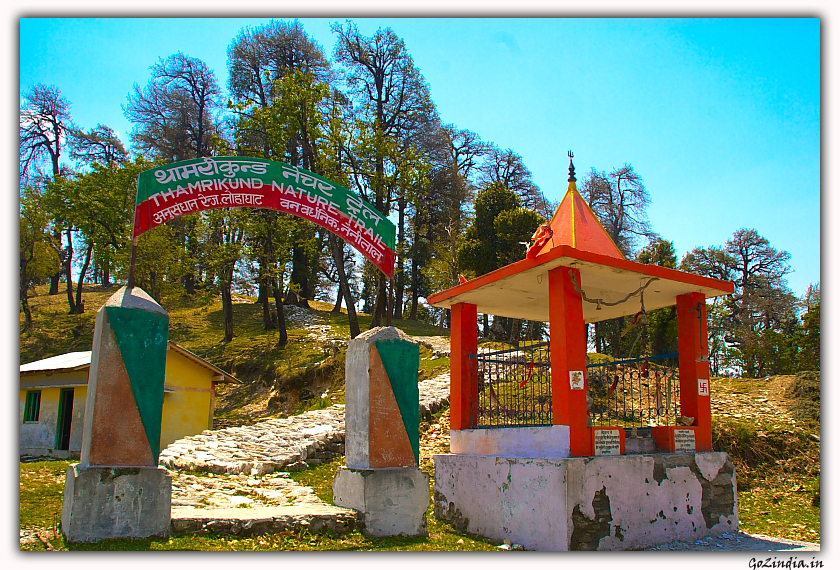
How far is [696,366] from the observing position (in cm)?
789

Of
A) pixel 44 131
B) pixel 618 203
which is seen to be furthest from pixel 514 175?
pixel 44 131

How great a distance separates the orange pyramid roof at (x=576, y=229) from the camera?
8.20m

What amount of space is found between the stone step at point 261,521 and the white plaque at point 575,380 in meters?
2.80

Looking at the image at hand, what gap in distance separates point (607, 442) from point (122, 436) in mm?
5167

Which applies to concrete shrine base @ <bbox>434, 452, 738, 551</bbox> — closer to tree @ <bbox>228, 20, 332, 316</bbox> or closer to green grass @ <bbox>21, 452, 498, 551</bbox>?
green grass @ <bbox>21, 452, 498, 551</bbox>

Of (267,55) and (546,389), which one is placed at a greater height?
(267,55)

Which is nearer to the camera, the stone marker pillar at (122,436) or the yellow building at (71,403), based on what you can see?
the stone marker pillar at (122,436)

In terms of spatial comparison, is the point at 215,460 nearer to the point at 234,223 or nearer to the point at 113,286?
the point at 234,223

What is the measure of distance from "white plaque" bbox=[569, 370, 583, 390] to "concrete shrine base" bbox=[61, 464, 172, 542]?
4.35m

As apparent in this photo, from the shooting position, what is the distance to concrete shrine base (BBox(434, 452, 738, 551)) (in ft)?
20.6

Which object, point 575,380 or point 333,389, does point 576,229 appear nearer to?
point 575,380

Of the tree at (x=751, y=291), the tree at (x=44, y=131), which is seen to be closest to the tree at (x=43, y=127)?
the tree at (x=44, y=131)

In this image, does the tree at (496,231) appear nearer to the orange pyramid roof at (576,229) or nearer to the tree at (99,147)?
the orange pyramid roof at (576,229)

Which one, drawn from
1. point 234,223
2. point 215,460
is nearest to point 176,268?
point 234,223
